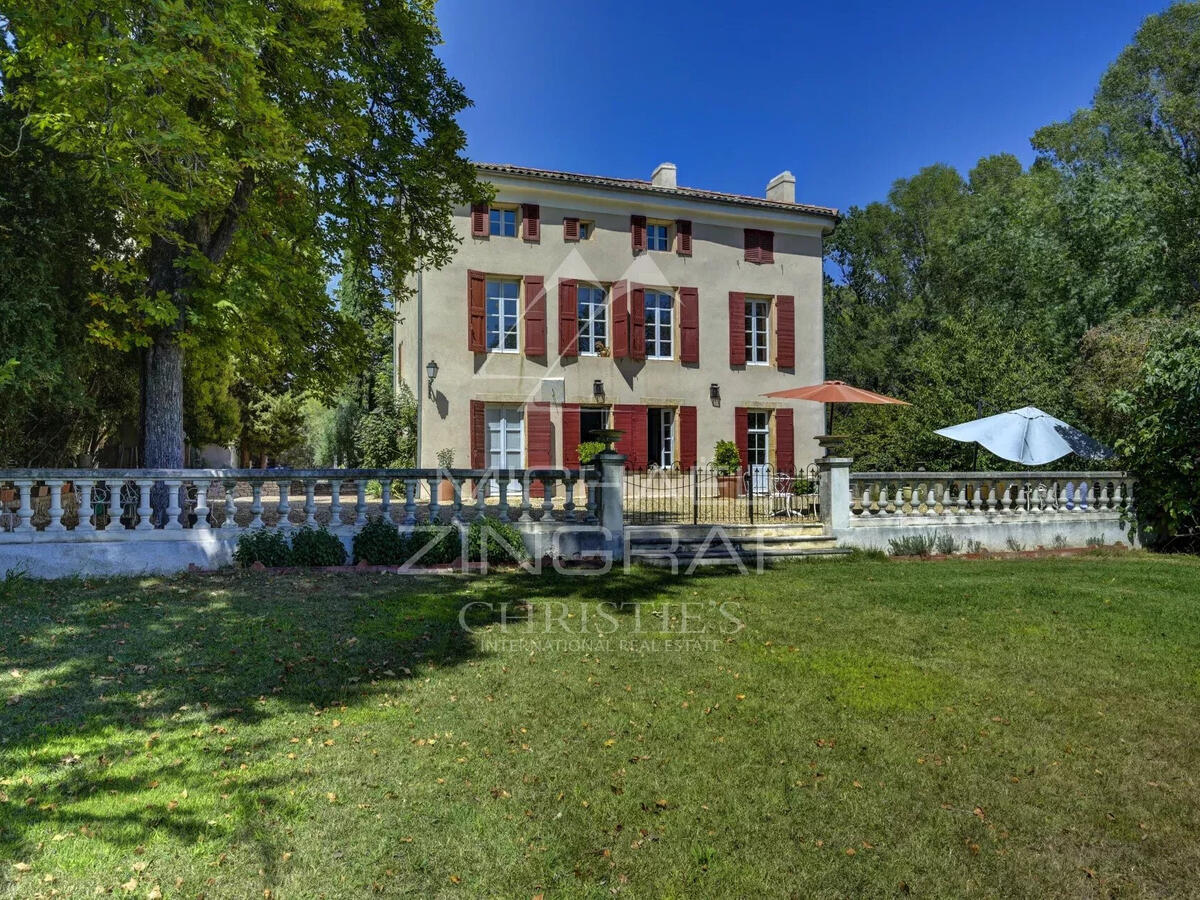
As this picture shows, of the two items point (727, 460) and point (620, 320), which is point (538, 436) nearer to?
point (620, 320)

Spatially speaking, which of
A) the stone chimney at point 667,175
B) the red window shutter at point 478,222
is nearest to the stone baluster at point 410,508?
the red window shutter at point 478,222

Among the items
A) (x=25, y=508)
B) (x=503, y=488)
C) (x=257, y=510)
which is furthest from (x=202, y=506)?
(x=503, y=488)

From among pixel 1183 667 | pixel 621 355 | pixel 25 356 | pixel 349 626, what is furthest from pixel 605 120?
pixel 1183 667

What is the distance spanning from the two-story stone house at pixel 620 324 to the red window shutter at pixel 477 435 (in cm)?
3

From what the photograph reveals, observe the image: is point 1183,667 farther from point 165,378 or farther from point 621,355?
point 621,355

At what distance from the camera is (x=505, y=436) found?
1549cm

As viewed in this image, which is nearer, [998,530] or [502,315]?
[998,530]

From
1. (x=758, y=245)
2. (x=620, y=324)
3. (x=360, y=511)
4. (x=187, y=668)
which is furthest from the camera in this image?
(x=758, y=245)

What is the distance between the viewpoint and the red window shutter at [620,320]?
52.4 ft

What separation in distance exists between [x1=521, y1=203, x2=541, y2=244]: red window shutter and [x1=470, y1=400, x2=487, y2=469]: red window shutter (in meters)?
4.20

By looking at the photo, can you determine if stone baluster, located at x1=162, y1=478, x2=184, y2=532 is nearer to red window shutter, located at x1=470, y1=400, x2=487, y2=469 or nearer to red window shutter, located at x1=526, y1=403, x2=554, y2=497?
red window shutter, located at x1=470, y1=400, x2=487, y2=469

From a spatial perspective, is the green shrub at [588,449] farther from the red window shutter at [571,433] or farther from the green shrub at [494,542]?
the green shrub at [494,542]

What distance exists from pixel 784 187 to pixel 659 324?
561 centimetres

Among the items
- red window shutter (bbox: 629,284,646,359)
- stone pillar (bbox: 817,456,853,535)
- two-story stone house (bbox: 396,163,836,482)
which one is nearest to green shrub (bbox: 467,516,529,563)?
stone pillar (bbox: 817,456,853,535)
